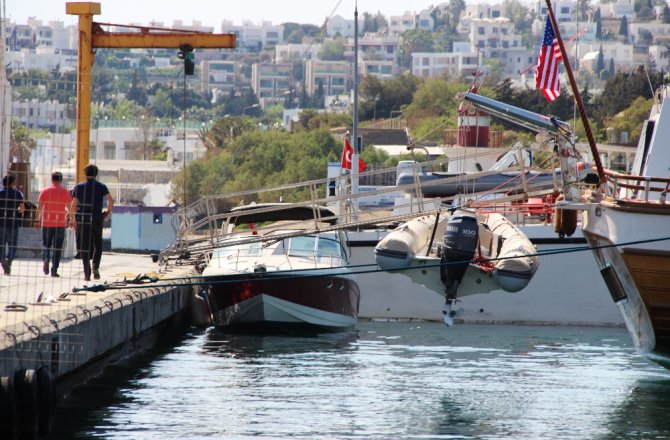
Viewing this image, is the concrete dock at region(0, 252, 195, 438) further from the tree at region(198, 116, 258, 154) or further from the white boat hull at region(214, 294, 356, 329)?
the tree at region(198, 116, 258, 154)

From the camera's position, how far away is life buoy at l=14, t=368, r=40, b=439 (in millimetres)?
13000

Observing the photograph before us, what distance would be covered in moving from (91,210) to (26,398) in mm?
6959

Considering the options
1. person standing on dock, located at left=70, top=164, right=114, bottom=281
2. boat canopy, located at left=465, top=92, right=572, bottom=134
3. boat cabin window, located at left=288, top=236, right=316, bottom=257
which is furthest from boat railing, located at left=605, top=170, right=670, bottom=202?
person standing on dock, located at left=70, top=164, right=114, bottom=281

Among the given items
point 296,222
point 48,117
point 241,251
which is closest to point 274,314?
point 241,251

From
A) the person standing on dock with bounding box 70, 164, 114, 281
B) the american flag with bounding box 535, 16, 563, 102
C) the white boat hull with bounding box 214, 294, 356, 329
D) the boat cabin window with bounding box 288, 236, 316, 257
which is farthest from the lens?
the american flag with bounding box 535, 16, 563, 102

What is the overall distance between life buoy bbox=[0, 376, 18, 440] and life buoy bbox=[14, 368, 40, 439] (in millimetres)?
260

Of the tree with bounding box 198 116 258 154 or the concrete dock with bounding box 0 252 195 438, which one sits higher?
the tree with bounding box 198 116 258 154

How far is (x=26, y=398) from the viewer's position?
13023mm

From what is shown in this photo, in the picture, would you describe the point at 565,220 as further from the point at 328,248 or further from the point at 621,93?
the point at 621,93

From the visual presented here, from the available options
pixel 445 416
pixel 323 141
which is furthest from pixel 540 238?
pixel 323 141

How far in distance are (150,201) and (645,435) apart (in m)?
69.2

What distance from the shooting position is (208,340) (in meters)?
22.6

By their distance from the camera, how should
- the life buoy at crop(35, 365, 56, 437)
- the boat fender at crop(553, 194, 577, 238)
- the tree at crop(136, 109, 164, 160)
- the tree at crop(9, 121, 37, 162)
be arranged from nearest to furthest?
1. the life buoy at crop(35, 365, 56, 437)
2. the boat fender at crop(553, 194, 577, 238)
3. the tree at crop(9, 121, 37, 162)
4. the tree at crop(136, 109, 164, 160)

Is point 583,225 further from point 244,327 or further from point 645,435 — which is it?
point 244,327
